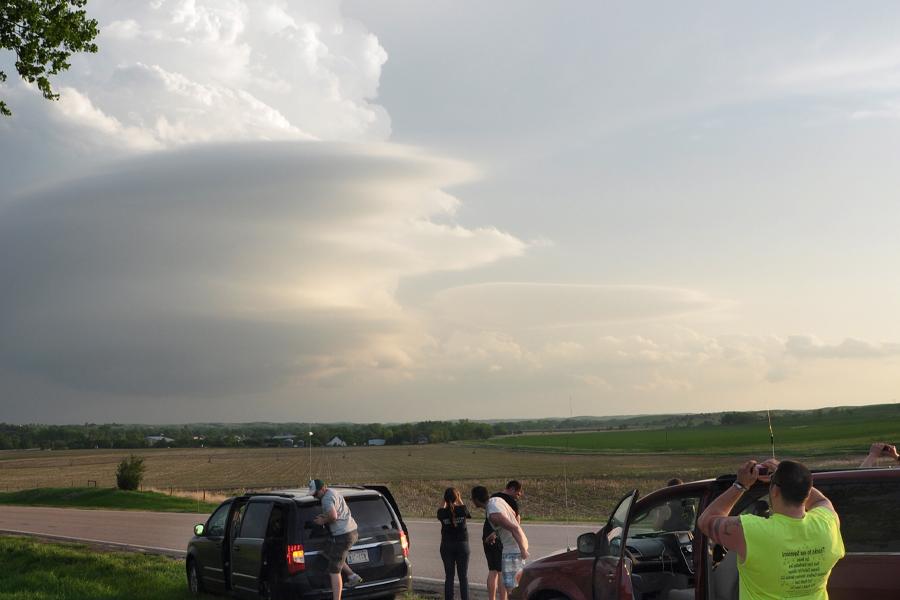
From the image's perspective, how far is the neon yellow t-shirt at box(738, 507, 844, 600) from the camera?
14.4 feet

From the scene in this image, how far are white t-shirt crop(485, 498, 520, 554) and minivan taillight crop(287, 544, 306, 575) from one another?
2.48 metres

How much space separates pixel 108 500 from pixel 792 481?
4407cm

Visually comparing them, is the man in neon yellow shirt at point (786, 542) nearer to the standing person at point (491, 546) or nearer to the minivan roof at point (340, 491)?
the standing person at point (491, 546)

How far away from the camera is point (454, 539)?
11.3 meters

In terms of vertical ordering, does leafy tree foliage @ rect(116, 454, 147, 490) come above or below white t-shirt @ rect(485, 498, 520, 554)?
below

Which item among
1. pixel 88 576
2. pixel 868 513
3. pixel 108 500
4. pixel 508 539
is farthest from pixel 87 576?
pixel 108 500

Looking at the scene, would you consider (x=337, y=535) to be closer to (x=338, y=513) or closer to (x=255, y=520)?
(x=338, y=513)

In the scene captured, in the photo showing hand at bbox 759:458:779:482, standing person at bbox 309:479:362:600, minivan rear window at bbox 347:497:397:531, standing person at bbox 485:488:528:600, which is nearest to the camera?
hand at bbox 759:458:779:482

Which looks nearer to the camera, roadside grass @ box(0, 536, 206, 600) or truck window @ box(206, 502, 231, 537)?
truck window @ box(206, 502, 231, 537)

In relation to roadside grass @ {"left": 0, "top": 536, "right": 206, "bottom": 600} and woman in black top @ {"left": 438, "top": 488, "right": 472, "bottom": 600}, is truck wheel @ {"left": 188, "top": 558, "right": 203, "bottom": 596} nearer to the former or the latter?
roadside grass @ {"left": 0, "top": 536, "right": 206, "bottom": 600}

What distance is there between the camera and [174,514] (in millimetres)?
34938

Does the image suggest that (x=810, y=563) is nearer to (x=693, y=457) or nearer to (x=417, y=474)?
(x=417, y=474)

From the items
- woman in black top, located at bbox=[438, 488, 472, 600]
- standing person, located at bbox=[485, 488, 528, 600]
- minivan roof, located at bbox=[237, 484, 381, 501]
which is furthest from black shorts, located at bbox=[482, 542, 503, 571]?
minivan roof, located at bbox=[237, 484, 381, 501]

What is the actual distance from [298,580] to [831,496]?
6823 mm
